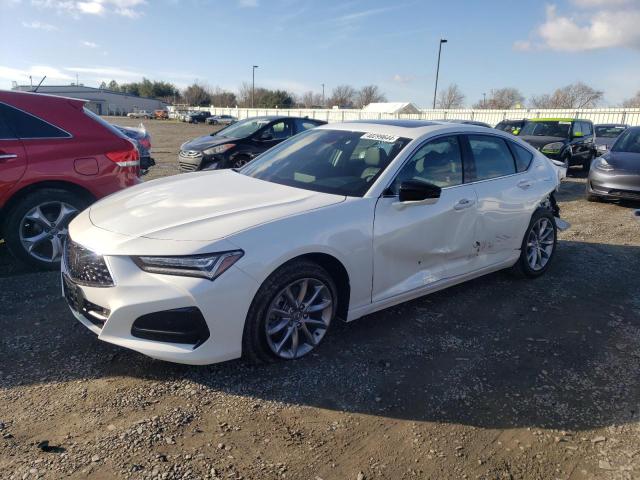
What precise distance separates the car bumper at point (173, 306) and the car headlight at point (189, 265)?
0.03 metres

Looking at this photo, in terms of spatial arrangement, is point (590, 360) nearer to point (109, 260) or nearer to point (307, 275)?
point (307, 275)

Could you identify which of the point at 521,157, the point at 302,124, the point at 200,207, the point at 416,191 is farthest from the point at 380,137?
the point at 302,124

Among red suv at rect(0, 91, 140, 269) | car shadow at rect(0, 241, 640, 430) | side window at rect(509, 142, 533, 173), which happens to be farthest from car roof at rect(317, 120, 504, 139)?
red suv at rect(0, 91, 140, 269)

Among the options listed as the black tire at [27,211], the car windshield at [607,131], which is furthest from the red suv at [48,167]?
the car windshield at [607,131]

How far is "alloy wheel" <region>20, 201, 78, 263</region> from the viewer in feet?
15.8

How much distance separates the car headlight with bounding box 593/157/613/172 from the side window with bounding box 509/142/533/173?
5.39 meters

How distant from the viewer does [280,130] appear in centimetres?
1141

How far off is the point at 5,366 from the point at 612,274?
229 inches

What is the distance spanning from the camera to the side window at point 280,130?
1130 centimetres

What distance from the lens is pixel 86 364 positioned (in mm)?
3223

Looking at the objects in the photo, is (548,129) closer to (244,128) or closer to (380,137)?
(244,128)

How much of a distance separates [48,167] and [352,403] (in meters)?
3.78

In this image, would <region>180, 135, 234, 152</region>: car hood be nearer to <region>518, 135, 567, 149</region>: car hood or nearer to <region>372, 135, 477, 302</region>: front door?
<region>372, 135, 477, 302</region>: front door

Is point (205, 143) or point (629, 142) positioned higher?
point (629, 142)
